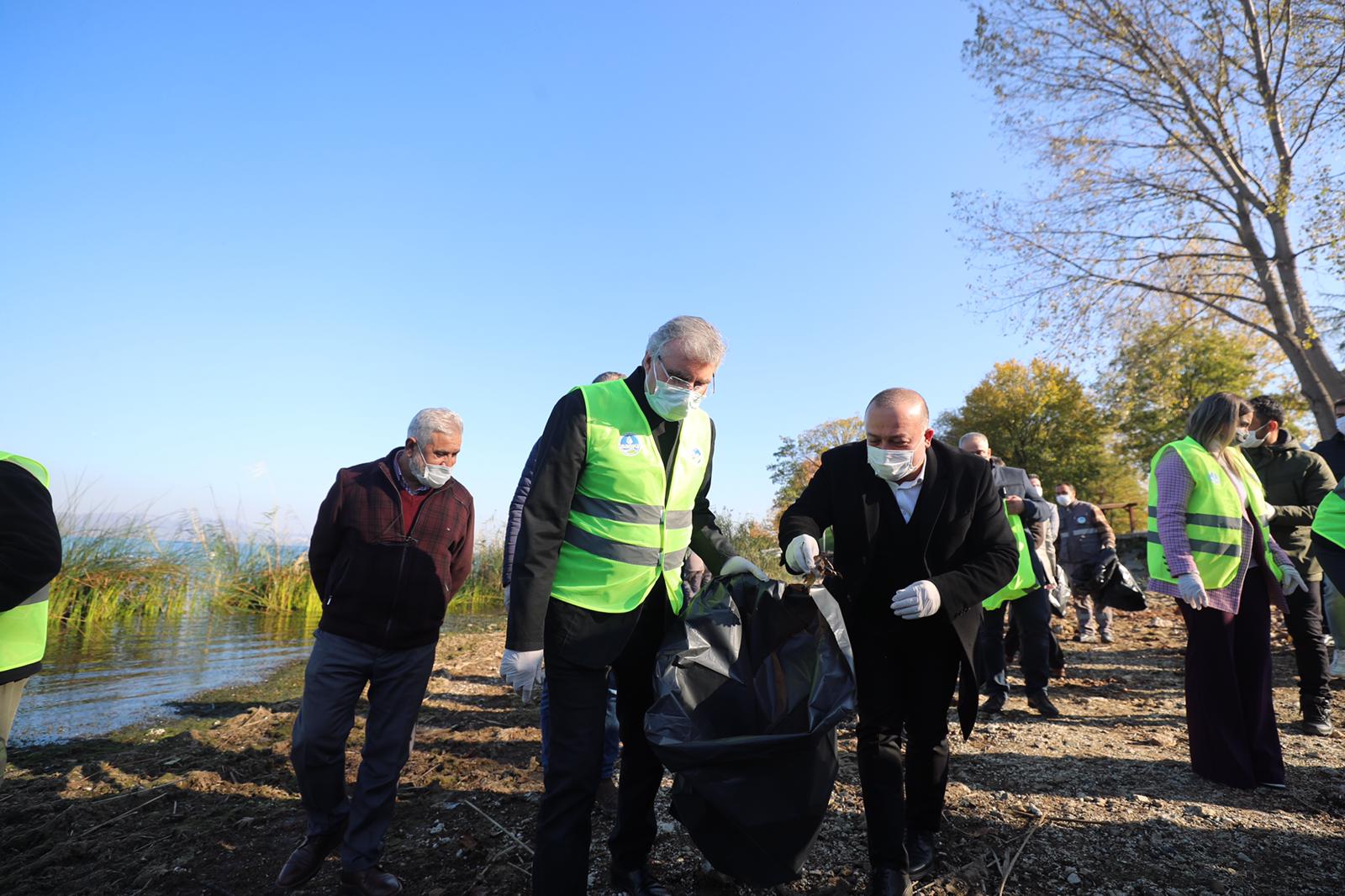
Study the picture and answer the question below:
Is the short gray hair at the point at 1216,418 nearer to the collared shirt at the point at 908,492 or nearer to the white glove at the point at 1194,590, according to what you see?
the white glove at the point at 1194,590

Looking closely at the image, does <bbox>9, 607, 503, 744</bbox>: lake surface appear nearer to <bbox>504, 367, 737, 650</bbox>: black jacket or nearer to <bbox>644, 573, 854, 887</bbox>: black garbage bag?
<bbox>504, 367, 737, 650</bbox>: black jacket

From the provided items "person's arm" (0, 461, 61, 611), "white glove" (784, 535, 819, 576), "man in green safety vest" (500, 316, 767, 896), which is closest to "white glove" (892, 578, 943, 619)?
"white glove" (784, 535, 819, 576)

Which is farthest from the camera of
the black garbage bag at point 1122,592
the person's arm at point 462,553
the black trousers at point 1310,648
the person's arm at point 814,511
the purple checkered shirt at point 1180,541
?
the black garbage bag at point 1122,592

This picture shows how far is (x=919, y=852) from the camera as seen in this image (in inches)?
111

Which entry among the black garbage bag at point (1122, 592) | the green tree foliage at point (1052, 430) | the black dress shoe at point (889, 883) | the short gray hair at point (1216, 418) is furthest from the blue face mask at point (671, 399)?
the green tree foliage at point (1052, 430)

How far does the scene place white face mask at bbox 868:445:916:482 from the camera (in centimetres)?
277

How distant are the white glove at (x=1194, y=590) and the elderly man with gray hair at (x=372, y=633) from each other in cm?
369

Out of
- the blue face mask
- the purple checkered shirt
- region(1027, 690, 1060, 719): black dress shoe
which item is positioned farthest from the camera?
region(1027, 690, 1060, 719): black dress shoe

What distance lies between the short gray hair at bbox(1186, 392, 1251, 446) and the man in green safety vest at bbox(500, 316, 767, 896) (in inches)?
117

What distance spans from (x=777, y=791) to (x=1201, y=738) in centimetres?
285

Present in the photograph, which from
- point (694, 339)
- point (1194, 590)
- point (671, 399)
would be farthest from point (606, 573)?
point (1194, 590)

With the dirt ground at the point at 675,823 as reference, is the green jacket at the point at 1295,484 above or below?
above

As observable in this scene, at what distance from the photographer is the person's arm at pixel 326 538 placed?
130 inches

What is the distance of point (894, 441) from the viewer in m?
2.76
